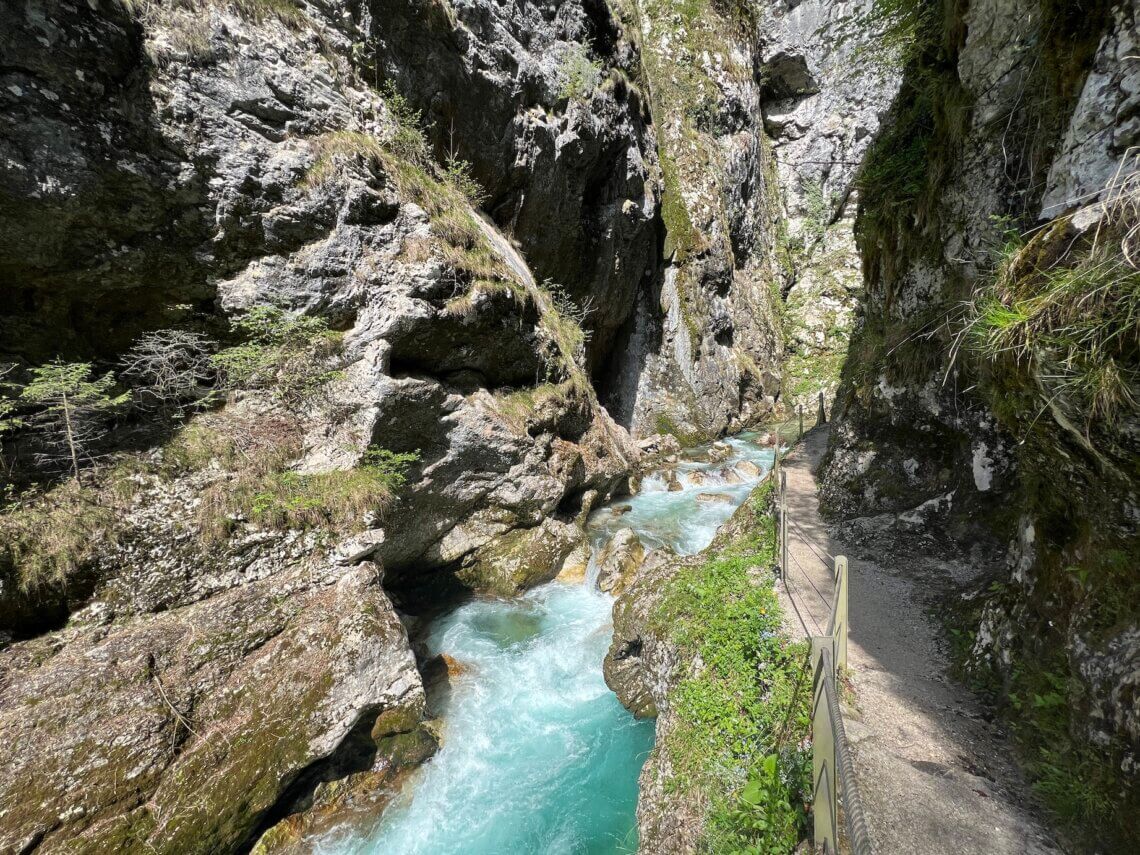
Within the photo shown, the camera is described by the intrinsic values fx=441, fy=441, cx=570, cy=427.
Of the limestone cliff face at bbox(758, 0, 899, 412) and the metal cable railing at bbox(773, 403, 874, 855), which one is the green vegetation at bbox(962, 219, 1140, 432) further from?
the limestone cliff face at bbox(758, 0, 899, 412)

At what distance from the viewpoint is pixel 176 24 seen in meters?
5.56

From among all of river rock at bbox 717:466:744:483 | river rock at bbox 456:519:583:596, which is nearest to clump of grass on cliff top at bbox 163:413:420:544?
river rock at bbox 456:519:583:596

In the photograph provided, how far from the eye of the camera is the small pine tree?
462cm

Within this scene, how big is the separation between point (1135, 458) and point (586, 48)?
14.5m

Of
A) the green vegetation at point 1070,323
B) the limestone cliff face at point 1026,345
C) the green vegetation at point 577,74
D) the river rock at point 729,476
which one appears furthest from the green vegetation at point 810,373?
the green vegetation at point 1070,323

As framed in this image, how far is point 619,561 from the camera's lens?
29.9 ft

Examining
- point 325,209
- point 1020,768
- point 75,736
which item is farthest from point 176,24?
point 1020,768

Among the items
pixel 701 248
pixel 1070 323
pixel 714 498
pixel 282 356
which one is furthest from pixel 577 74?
pixel 1070 323

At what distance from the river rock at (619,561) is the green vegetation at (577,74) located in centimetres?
1123

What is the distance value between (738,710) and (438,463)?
19.5ft

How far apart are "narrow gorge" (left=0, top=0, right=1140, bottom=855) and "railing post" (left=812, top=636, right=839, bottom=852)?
1.60 ft

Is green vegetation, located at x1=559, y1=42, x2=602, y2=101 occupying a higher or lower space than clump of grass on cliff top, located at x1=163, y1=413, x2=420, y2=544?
higher

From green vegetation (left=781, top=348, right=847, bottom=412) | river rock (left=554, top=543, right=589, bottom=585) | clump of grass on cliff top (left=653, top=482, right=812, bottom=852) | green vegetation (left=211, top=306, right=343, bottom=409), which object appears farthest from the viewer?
green vegetation (left=781, top=348, right=847, bottom=412)

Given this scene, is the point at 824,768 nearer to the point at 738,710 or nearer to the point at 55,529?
the point at 738,710
